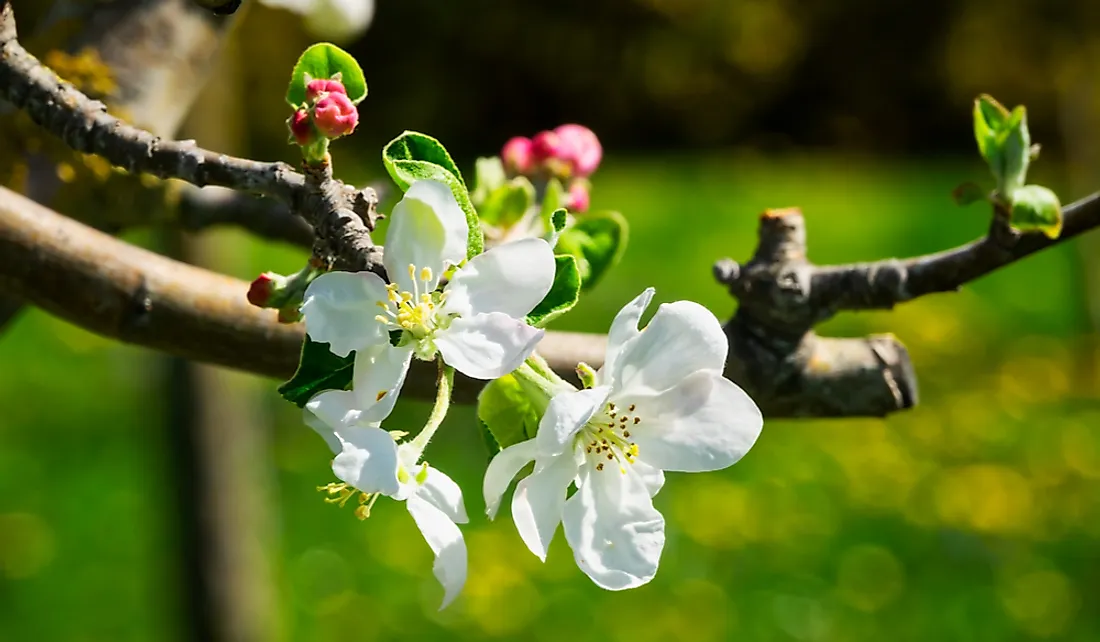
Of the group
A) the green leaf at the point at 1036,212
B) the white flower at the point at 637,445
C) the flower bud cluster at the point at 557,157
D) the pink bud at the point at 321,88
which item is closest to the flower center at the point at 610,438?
the white flower at the point at 637,445

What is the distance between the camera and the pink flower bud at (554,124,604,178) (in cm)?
106

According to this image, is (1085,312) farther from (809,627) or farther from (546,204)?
(546,204)

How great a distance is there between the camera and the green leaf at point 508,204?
3.02 ft

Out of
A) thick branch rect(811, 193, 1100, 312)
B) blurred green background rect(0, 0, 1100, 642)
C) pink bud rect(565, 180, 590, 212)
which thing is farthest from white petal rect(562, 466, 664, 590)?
blurred green background rect(0, 0, 1100, 642)

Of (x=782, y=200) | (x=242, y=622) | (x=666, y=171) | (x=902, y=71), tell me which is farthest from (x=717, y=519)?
(x=902, y=71)

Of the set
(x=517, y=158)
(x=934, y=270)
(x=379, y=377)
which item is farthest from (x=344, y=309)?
(x=517, y=158)

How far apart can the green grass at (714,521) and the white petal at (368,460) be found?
68.6 inches

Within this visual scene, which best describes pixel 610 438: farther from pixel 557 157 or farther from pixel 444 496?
pixel 557 157

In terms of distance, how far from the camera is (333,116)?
0.58 meters

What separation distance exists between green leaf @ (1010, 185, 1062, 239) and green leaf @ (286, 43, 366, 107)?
43 cm

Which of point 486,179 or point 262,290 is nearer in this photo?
point 262,290

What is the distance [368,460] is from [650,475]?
16cm

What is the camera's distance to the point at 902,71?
34.0 feet

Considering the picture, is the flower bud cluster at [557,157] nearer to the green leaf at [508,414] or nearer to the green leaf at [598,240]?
the green leaf at [598,240]
